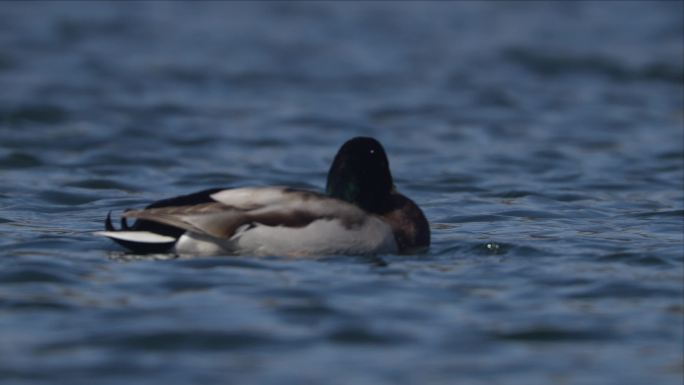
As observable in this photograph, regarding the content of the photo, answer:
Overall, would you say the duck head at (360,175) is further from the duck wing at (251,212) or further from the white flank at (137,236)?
the white flank at (137,236)

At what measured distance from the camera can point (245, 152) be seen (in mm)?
16234

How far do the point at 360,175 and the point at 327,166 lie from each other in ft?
16.0

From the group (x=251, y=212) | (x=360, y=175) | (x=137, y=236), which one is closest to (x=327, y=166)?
(x=360, y=175)

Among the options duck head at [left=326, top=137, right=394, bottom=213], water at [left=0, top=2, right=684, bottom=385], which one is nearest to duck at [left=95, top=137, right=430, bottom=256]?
water at [left=0, top=2, right=684, bottom=385]

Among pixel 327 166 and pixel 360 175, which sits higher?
pixel 327 166

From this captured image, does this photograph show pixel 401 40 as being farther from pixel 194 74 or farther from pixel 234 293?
pixel 234 293

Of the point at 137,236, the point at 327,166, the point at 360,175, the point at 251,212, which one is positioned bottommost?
the point at 137,236

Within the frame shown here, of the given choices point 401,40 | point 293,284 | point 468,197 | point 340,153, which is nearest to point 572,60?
point 401,40

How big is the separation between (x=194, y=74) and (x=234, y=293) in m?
12.7

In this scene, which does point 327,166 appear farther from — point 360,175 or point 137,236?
point 137,236

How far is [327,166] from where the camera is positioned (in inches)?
610

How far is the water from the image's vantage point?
25.6ft

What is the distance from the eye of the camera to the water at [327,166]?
7.80 metres

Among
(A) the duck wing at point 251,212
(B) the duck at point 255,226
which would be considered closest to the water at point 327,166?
(B) the duck at point 255,226
